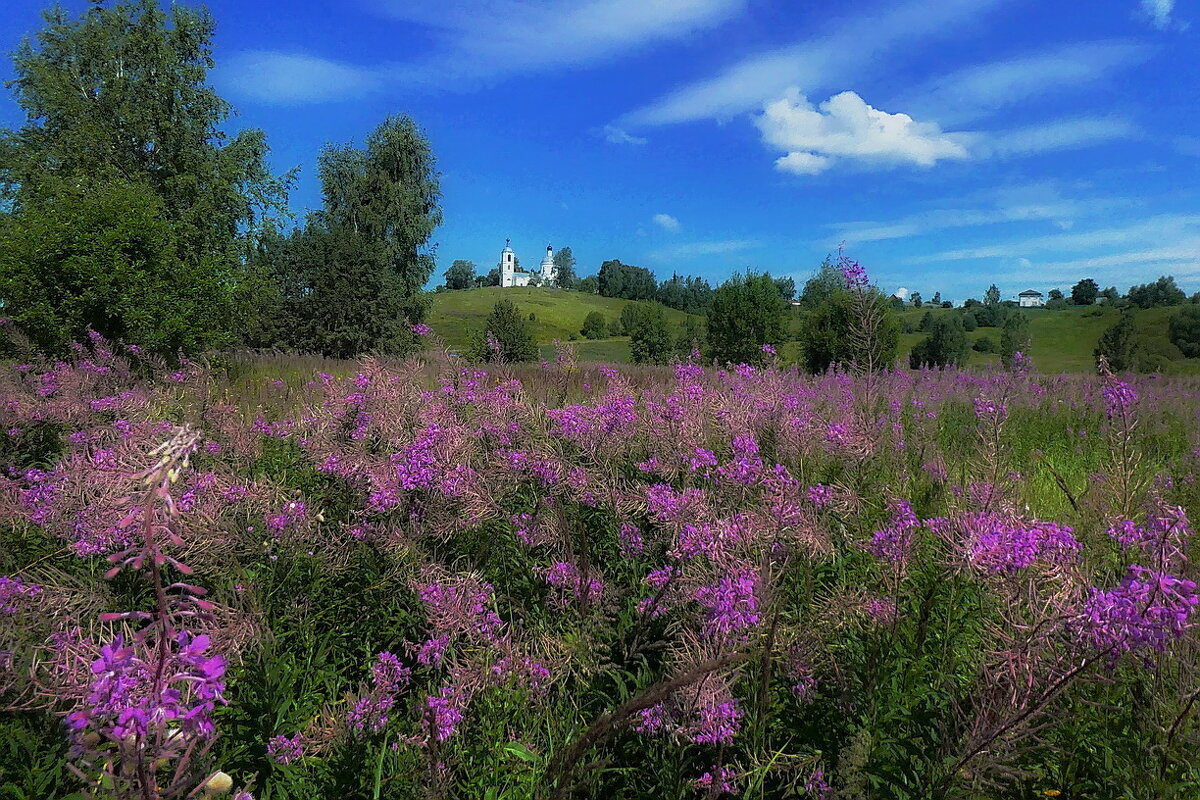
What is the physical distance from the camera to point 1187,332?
57.7m

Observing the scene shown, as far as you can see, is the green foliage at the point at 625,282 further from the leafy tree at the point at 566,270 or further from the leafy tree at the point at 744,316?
the leafy tree at the point at 744,316

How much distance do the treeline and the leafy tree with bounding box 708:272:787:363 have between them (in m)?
20.5

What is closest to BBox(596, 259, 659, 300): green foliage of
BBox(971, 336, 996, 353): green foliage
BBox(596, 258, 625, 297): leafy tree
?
BBox(596, 258, 625, 297): leafy tree

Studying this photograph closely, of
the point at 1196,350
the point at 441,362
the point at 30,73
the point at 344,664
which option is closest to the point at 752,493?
the point at 344,664

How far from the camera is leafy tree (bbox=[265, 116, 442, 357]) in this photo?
32875 mm

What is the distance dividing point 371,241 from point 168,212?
1197 cm

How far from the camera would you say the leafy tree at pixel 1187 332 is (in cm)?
5550

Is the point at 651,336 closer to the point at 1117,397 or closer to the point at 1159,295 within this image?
the point at 1117,397

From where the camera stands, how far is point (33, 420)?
5211mm

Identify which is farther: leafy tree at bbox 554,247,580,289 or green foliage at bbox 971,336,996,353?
leafy tree at bbox 554,247,580,289

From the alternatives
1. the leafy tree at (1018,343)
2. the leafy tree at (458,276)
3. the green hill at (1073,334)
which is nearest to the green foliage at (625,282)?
the leafy tree at (458,276)

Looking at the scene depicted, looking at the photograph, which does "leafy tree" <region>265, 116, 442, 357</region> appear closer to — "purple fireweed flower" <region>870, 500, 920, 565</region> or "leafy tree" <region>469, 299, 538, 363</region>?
"leafy tree" <region>469, 299, 538, 363</region>

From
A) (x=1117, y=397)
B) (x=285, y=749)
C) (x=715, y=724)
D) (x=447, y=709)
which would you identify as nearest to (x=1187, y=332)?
(x=1117, y=397)

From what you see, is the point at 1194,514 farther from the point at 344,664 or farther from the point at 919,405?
the point at 344,664
